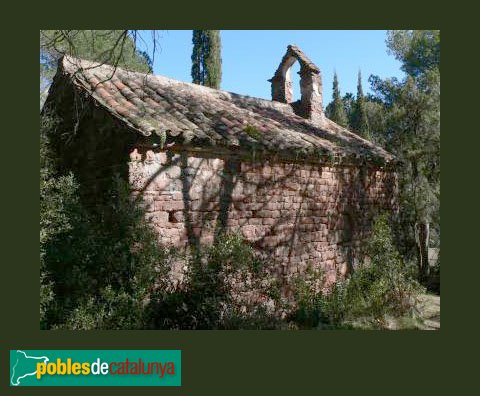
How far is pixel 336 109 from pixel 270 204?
22210 millimetres

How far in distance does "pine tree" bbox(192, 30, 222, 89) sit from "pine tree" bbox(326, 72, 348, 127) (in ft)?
29.0

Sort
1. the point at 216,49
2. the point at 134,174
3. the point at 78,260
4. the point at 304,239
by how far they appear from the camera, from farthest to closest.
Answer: the point at 216,49, the point at 304,239, the point at 134,174, the point at 78,260

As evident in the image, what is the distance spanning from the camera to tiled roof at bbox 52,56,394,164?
260 inches

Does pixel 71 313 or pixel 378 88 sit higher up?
pixel 378 88

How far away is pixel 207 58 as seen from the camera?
22.4 meters

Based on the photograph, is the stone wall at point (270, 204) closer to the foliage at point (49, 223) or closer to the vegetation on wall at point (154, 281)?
the vegetation on wall at point (154, 281)

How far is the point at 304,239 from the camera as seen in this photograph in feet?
28.2

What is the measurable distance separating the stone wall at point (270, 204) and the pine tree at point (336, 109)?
1724 centimetres

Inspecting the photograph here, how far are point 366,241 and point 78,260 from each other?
699 cm

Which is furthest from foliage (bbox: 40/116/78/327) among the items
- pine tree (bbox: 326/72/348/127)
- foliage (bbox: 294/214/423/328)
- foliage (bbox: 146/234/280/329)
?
pine tree (bbox: 326/72/348/127)

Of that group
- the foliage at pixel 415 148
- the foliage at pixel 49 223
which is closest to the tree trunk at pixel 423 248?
the foliage at pixel 415 148

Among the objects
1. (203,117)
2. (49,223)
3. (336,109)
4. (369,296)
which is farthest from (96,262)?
(336,109)

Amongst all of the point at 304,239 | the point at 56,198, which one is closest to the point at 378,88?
the point at 304,239

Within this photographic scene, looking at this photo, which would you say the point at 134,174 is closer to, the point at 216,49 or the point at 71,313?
the point at 71,313
